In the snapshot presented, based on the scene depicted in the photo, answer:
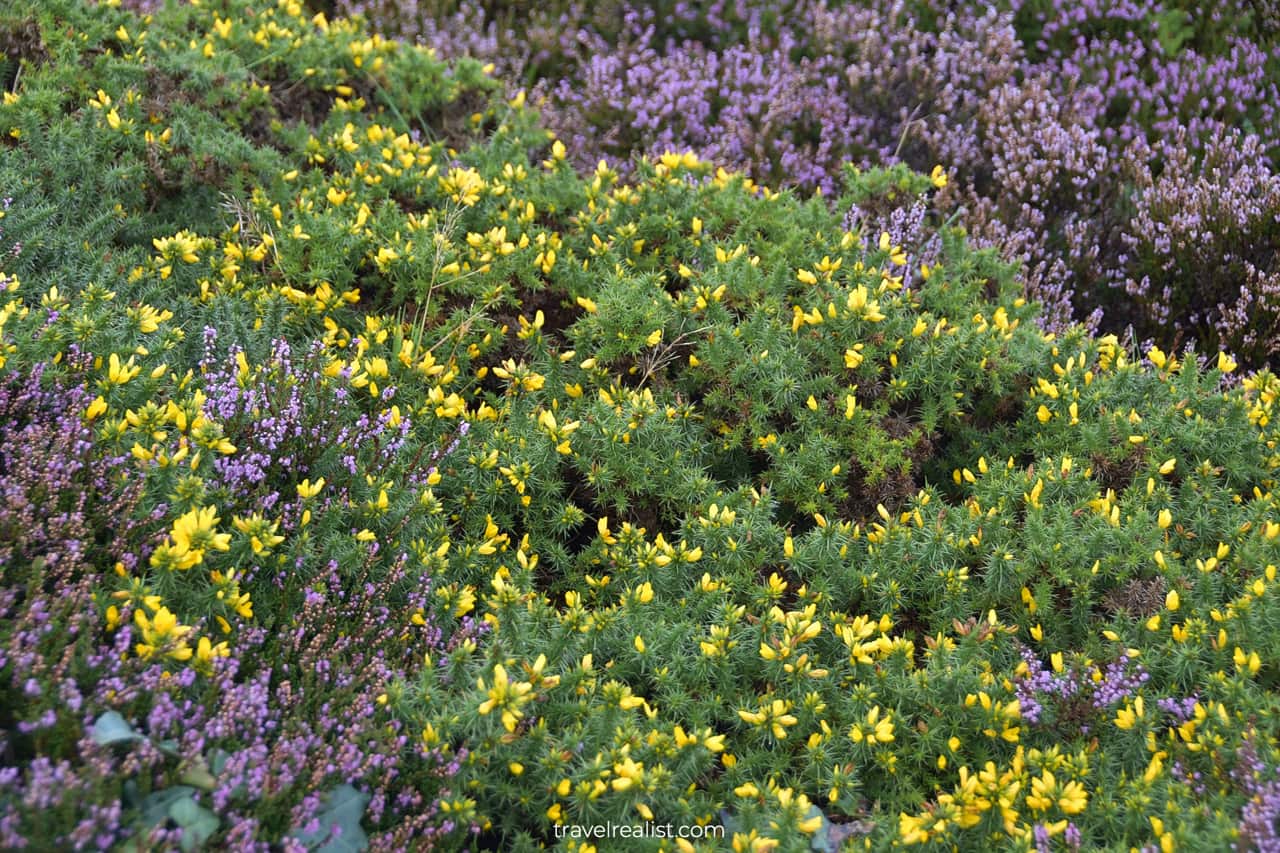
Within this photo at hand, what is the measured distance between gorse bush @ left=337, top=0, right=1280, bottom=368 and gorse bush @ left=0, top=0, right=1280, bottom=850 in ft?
2.95

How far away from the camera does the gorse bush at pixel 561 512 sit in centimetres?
220

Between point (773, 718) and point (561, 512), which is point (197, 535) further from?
point (773, 718)

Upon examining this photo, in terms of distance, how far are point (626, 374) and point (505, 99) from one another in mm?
2373

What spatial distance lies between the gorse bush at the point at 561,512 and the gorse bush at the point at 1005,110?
899mm

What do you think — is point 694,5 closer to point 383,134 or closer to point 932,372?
point 383,134

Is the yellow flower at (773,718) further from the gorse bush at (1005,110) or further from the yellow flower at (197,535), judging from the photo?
the gorse bush at (1005,110)

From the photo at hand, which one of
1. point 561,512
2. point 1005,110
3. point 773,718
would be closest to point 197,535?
point 561,512

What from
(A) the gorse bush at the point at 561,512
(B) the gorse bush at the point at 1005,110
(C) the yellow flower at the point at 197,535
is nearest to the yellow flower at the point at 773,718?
(A) the gorse bush at the point at 561,512

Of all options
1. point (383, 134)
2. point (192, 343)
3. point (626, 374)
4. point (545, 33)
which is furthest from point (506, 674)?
point (545, 33)

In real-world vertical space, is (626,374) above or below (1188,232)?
below

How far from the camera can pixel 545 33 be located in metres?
6.16

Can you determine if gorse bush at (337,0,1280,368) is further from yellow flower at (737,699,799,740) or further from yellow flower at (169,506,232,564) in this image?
yellow flower at (169,506,232,564)

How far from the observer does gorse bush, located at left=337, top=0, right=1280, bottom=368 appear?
4527mm

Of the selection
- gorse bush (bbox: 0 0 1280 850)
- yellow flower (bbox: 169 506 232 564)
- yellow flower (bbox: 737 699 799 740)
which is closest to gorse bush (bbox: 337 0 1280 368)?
gorse bush (bbox: 0 0 1280 850)
